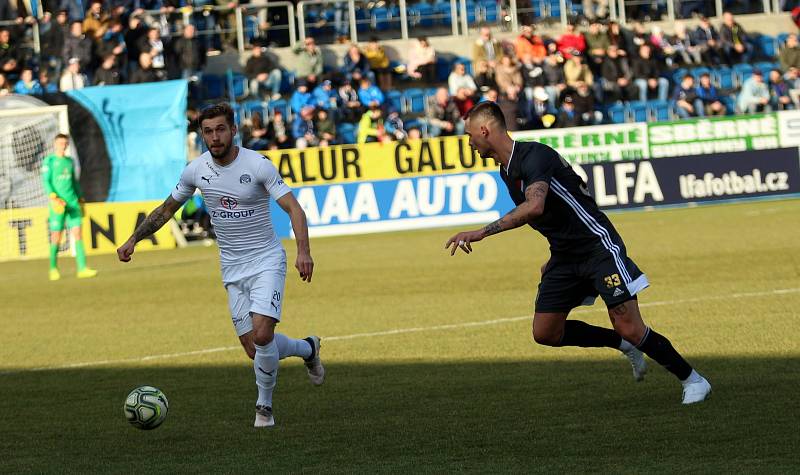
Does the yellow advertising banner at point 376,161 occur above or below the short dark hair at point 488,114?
below

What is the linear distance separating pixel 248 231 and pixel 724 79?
2815 centimetres

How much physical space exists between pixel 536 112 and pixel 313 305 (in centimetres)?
1619

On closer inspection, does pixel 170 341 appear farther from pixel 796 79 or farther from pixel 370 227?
pixel 796 79

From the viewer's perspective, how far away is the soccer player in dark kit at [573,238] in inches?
327

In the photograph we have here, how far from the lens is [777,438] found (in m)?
7.21

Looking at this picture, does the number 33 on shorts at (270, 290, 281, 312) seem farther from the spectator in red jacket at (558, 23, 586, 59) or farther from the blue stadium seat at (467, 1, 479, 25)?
the blue stadium seat at (467, 1, 479, 25)

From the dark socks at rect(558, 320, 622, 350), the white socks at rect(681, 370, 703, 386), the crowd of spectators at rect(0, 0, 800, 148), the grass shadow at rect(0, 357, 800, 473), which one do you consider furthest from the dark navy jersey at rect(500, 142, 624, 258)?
the crowd of spectators at rect(0, 0, 800, 148)

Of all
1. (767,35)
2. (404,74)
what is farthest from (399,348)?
(767,35)

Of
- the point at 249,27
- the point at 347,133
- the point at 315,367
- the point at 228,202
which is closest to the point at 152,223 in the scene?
the point at 228,202

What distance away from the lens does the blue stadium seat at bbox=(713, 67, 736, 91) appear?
3509 cm

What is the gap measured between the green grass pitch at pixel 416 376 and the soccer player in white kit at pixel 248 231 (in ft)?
1.63

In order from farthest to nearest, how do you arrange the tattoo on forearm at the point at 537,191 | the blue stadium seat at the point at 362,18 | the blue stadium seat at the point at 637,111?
1. the blue stadium seat at the point at 362,18
2. the blue stadium seat at the point at 637,111
3. the tattoo on forearm at the point at 537,191

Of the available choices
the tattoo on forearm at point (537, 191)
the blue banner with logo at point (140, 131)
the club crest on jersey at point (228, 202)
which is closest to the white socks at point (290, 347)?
the club crest on jersey at point (228, 202)

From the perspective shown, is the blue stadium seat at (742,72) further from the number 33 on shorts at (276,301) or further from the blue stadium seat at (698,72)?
the number 33 on shorts at (276,301)
